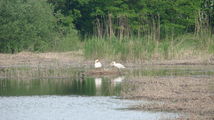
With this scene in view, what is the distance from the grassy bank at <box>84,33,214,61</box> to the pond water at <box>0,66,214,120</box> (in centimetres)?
444

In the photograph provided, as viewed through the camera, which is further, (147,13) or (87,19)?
(87,19)

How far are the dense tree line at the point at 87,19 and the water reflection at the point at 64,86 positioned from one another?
1297 centimetres

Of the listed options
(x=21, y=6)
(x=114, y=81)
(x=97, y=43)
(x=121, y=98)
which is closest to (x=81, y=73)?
(x=114, y=81)

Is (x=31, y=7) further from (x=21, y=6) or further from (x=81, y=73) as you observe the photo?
(x=81, y=73)

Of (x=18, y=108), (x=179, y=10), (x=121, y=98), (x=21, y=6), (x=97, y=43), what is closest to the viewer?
(x=18, y=108)

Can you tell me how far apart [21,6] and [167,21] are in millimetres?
13601

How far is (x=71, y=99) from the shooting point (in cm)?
2006

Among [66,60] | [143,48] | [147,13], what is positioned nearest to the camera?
[143,48]

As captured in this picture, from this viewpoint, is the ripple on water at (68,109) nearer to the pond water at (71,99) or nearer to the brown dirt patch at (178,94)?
the pond water at (71,99)

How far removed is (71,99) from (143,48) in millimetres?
13679

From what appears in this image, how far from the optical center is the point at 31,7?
42.4 meters

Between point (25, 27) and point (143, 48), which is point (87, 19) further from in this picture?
point (143, 48)

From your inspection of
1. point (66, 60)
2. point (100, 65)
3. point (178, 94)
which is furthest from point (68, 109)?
point (66, 60)

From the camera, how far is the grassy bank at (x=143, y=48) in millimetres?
33344
